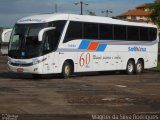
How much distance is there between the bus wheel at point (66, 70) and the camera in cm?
2623

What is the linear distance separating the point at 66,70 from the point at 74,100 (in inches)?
397

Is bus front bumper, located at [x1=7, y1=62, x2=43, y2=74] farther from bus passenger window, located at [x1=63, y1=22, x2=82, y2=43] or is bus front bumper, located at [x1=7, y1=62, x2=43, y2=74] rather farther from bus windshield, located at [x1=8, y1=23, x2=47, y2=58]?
bus passenger window, located at [x1=63, y1=22, x2=82, y2=43]

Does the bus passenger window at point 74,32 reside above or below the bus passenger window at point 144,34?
above

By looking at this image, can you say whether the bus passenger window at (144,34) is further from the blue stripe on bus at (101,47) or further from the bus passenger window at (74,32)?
the bus passenger window at (74,32)

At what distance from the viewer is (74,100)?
16.4m

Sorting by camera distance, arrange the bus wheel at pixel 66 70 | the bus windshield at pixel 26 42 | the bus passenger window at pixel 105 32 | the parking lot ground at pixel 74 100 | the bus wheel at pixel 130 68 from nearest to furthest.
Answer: the parking lot ground at pixel 74 100 → the bus windshield at pixel 26 42 → the bus wheel at pixel 66 70 → the bus passenger window at pixel 105 32 → the bus wheel at pixel 130 68

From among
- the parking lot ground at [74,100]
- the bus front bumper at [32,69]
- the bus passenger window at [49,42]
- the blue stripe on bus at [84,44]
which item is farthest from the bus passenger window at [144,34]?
the parking lot ground at [74,100]

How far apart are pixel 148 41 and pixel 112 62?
403 cm

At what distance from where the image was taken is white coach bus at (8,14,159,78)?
82.2ft

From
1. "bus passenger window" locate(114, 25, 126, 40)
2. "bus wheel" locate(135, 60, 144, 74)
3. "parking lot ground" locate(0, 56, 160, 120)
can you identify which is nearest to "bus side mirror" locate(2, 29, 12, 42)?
"bus passenger window" locate(114, 25, 126, 40)

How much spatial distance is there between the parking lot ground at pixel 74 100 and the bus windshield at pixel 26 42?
2.94 meters

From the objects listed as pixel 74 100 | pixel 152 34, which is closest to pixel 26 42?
pixel 74 100

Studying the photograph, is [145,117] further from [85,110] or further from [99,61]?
[99,61]

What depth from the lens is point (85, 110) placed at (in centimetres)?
1401
